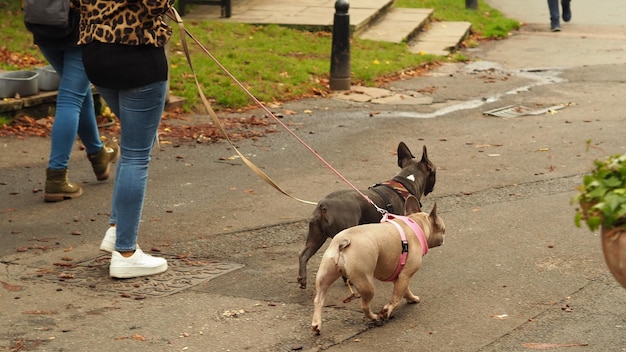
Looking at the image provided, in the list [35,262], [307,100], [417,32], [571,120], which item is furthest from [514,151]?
[417,32]

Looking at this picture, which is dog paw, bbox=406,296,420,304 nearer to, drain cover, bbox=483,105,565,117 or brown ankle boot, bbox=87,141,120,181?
brown ankle boot, bbox=87,141,120,181

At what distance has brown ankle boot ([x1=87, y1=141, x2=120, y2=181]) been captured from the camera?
840 cm

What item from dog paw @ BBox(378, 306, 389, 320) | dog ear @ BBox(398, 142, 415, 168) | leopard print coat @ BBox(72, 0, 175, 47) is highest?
leopard print coat @ BBox(72, 0, 175, 47)

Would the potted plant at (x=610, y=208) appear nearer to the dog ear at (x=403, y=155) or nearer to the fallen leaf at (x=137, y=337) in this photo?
the fallen leaf at (x=137, y=337)

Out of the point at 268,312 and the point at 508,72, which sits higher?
the point at 268,312

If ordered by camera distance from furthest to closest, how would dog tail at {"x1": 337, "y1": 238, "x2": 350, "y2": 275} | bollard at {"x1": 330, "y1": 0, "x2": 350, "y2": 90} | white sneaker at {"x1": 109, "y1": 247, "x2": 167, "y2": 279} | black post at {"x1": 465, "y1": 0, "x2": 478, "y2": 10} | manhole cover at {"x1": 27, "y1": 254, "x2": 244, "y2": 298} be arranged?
black post at {"x1": 465, "y1": 0, "x2": 478, "y2": 10}
bollard at {"x1": 330, "y1": 0, "x2": 350, "y2": 90}
white sneaker at {"x1": 109, "y1": 247, "x2": 167, "y2": 279}
manhole cover at {"x1": 27, "y1": 254, "x2": 244, "y2": 298}
dog tail at {"x1": 337, "y1": 238, "x2": 350, "y2": 275}

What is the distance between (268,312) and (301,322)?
0.25m

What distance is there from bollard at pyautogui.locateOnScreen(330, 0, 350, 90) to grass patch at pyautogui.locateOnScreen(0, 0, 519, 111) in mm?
223

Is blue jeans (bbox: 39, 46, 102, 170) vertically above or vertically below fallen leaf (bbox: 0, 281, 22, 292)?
above

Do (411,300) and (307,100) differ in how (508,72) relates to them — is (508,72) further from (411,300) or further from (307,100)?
(411,300)

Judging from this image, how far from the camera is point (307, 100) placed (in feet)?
40.2

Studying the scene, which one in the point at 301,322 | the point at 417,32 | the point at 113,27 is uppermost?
the point at 113,27

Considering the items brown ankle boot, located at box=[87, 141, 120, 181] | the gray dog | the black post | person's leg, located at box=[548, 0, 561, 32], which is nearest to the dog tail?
the gray dog

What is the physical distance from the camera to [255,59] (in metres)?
13.6
